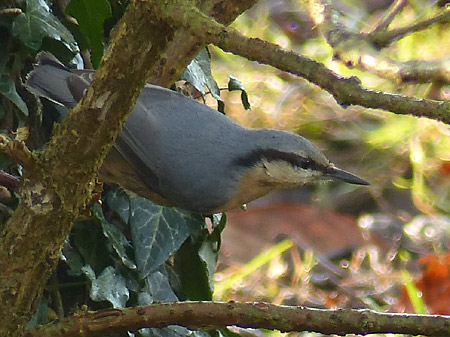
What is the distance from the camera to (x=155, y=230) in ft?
5.27

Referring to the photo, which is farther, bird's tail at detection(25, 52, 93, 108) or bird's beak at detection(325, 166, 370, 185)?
bird's beak at detection(325, 166, 370, 185)

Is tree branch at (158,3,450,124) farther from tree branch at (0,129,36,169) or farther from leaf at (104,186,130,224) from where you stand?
leaf at (104,186,130,224)

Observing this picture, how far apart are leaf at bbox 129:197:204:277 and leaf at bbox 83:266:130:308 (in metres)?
0.05

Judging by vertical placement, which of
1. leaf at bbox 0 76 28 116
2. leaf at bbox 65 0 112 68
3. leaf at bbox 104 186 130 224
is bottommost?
leaf at bbox 104 186 130 224

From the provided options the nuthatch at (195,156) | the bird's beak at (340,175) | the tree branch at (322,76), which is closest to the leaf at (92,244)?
the nuthatch at (195,156)

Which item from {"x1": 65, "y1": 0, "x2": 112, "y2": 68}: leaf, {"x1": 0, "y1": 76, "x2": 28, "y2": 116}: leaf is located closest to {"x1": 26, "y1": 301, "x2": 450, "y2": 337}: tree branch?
{"x1": 0, "y1": 76, "x2": 28, "y2": 116}: leaf

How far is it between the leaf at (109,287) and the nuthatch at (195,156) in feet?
0.79

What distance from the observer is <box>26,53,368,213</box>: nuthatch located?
1745 mm

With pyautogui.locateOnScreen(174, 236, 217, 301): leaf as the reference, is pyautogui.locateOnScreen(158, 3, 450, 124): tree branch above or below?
above

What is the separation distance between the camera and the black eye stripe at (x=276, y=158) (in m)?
1.77

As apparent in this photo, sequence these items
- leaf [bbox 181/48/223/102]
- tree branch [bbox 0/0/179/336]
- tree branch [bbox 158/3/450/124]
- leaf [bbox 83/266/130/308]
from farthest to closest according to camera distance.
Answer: leaf [bbox 181/48/223/102], leaf [bbox 83/266/130/308], tree branch [bbox 0/0/179/336], tree branch [bbox 158/3/450/124]

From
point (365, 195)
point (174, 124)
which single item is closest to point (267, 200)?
point (365, 195)

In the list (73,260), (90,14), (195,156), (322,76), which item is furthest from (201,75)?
(322,76)

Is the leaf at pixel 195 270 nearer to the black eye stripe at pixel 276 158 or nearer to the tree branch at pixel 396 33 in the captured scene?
the black eye stripe at pixel 276 158
